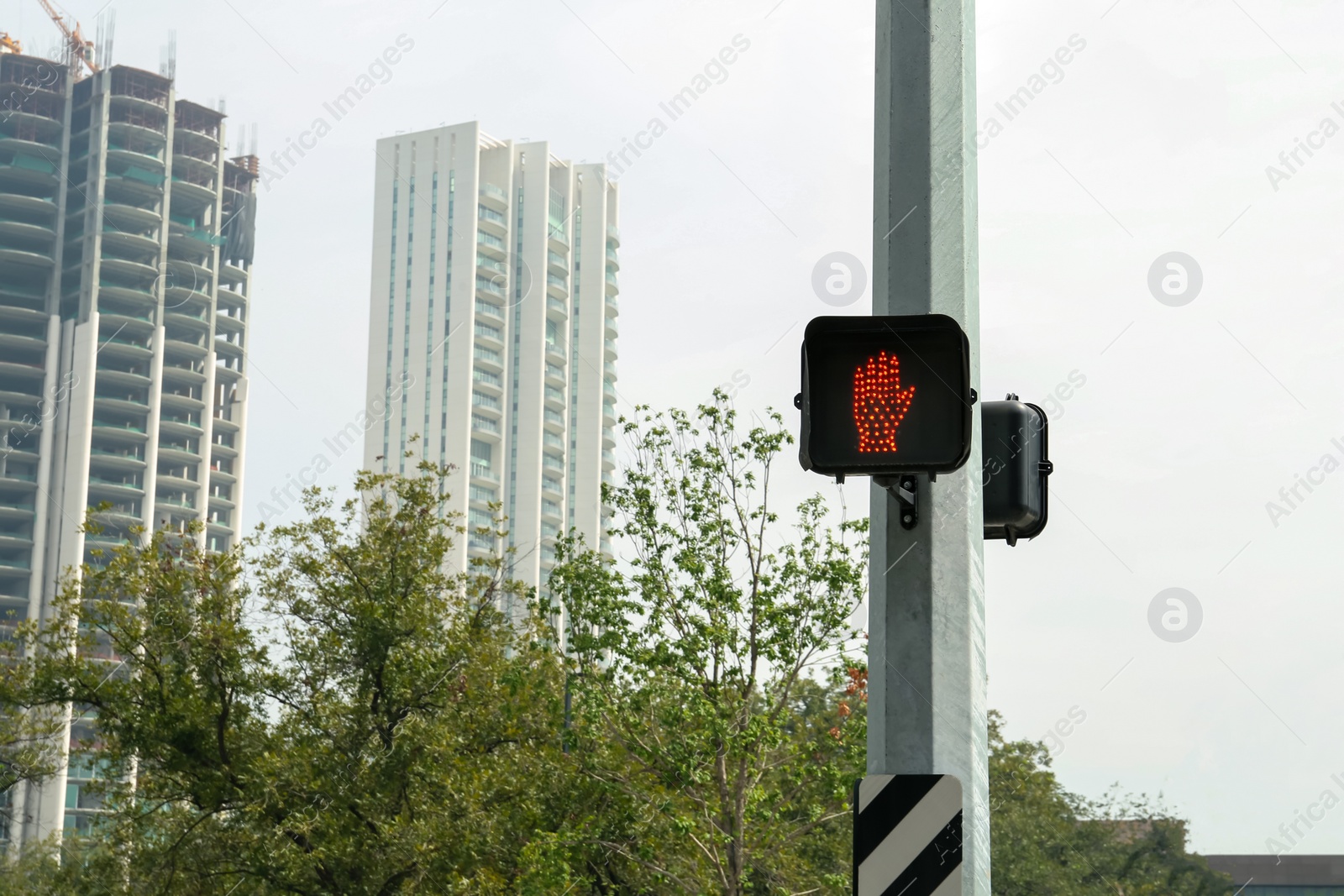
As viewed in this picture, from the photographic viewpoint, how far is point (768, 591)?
2077 centimetres

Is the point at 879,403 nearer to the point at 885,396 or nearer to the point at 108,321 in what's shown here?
the point at 885,396

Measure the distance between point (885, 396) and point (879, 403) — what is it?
25mm

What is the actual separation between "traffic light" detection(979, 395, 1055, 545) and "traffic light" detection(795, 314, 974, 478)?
0.67 metres

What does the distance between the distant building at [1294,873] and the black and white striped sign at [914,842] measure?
84303 millimetres

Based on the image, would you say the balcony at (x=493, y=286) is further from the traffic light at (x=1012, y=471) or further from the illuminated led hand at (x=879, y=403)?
the illuminated led hand at (x=879, y=403)

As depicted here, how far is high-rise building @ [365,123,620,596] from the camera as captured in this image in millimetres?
141500

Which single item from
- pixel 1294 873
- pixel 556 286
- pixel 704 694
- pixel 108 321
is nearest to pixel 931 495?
pixel 704 694

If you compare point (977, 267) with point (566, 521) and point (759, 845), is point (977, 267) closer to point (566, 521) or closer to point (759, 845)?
point (759, 845)

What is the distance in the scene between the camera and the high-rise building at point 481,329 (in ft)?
464

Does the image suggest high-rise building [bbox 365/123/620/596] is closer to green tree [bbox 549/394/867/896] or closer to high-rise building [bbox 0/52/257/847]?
high-rise building [bbox 0/52/257/847]

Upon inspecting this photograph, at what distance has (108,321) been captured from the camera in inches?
4742

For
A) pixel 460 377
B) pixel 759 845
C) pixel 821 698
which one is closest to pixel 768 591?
pixel 759 845

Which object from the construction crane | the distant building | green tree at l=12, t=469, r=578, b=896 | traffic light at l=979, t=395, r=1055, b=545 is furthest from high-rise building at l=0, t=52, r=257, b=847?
traffic light at l=979, t=395, r=1055, b=545

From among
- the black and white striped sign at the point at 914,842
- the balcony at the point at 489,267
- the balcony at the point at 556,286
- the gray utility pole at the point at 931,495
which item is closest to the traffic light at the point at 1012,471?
the gray utility pole at the point at 931,495
